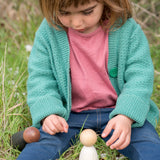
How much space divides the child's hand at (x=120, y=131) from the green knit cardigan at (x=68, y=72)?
109 millimetres

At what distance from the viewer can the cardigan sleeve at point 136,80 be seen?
5.27 feet

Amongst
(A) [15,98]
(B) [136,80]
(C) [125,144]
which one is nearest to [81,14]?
(B) [136,80]

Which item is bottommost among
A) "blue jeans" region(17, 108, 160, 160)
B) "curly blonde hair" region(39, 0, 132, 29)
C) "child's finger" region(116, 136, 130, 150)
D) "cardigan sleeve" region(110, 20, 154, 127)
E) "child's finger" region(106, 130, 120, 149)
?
"blue jeans" region(17, 108, 160, 160)

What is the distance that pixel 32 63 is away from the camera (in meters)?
1.87

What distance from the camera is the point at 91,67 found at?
1.82 meters

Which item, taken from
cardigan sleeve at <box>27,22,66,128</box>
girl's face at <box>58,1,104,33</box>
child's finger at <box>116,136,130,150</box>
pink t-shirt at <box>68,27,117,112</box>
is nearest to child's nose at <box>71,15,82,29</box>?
girl's face at <box>58,1,104,33</box>

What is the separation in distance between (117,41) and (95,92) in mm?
342

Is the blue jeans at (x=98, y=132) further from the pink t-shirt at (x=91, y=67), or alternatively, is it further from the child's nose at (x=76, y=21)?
the child's nose at (x=76, y=21)

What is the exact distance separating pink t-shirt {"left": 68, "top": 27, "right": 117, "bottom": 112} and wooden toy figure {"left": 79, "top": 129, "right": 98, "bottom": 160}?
0.40 m

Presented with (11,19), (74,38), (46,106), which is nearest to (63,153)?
(46,106)

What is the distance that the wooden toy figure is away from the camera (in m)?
1.43

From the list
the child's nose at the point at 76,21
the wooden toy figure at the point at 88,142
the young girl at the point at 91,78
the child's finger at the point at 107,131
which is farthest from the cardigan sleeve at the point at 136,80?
the child's nose at the point at 76,21

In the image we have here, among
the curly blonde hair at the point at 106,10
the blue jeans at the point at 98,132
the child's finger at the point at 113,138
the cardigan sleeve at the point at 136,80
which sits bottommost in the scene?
the blue jeans at the point at 98,132

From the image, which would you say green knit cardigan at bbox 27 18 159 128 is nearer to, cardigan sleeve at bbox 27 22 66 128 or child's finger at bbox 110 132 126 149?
cardigan sleeve at bbox 27 22 66 128
